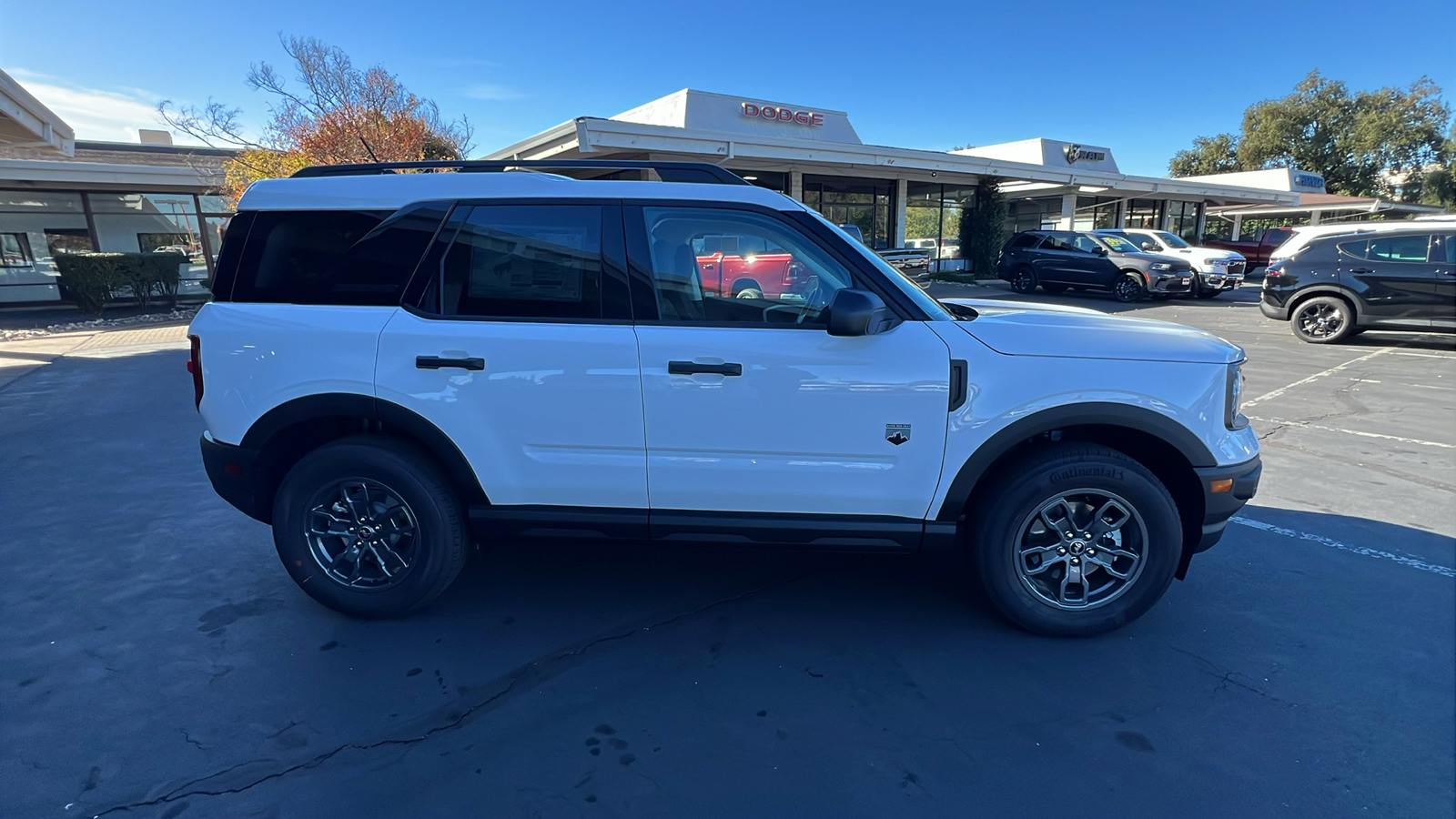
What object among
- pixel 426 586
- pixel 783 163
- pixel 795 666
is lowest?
pixel 795 666

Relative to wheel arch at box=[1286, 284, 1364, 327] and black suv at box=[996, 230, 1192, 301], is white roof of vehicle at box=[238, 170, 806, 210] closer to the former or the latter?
wheel arch at box=[1286, 284, 1364, 327]

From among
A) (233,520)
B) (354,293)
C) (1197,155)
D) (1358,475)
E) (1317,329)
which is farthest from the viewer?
(1197,155)

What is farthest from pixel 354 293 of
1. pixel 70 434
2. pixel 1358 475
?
pixel 1358 475

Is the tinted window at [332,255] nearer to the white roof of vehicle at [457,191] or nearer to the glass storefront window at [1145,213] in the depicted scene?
the white roof of vehicle at [457,191]

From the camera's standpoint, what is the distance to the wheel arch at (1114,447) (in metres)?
2.89

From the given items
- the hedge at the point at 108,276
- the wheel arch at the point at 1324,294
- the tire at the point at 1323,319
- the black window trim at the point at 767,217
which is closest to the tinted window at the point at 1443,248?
the wheel arch at the point at 1324,294

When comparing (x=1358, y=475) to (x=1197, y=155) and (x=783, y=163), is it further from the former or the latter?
(x=1197, y=155)

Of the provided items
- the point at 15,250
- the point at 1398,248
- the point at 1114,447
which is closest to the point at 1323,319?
the point at 1398,248

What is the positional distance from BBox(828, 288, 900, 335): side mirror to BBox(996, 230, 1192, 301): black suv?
55.5 ft

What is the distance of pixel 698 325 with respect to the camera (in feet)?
9.75

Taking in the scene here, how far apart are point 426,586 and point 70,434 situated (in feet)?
18.8

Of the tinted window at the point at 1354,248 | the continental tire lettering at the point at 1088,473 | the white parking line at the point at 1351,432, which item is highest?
the tinted window at the point at 1354,248

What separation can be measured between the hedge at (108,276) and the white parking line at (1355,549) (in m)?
22.4

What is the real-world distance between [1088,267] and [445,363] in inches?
725
